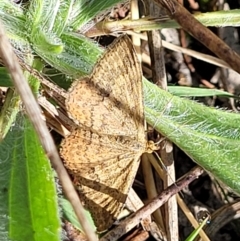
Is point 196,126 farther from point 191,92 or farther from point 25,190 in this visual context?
point 25,190

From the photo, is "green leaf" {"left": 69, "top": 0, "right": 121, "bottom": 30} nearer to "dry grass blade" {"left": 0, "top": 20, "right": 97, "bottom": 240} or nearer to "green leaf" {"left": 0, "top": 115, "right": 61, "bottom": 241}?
"green leaf" {"left": 0, "top": 115, "right": 61, "bottom": 241}

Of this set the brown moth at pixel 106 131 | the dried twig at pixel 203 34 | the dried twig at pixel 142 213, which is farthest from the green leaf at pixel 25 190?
the dried twig at pixel 203 34

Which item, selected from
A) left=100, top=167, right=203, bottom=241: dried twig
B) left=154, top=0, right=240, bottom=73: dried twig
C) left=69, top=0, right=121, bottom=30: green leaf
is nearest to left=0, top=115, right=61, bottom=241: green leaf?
left=69, top=0, right=121, bottom=30: green leaf

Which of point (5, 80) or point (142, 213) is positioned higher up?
point (5, 80)

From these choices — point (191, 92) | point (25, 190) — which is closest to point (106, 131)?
point (25, 190)

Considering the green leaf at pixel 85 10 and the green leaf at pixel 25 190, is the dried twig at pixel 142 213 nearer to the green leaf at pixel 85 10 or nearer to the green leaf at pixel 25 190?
the green leaf at pixel 25 190

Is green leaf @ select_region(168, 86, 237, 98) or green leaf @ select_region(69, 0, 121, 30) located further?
green leaf @ select_region(168, 86, 237, 98)

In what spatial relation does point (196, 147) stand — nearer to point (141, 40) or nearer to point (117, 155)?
point (117, 155)
